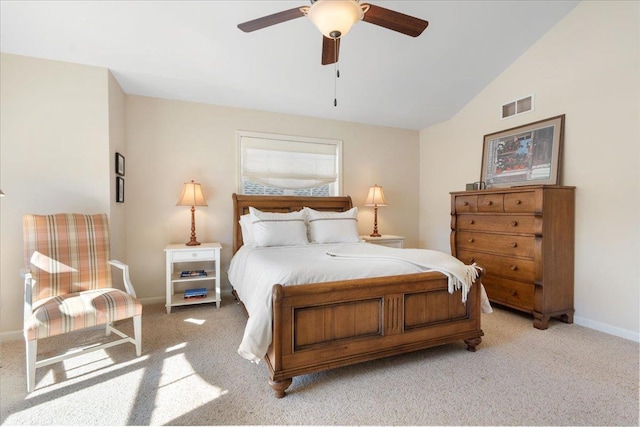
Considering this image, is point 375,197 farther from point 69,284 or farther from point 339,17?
point 69,284

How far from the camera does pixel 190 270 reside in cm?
369

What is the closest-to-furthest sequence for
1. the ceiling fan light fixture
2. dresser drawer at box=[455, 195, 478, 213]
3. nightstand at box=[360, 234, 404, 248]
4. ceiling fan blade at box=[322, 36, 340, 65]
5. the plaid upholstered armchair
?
1. the ceiling fan light fixture
2. the plaid upholstered armchair
3. ceiling fan blade at box=[322, 36, 340, 65]
4. dresser drawer at box=[455, 195, 478, 213]
5. nightstand at box=[360, 234, 404, 248]

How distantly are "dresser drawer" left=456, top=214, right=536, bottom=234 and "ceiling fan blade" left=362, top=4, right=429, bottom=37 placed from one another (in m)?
2.12

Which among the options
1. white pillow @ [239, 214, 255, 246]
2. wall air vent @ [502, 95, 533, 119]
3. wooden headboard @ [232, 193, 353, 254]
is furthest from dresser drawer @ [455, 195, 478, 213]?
white pillow @ [239, 214, 255, 246]

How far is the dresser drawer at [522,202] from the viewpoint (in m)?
2.87

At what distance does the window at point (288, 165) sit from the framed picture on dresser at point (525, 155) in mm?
1999

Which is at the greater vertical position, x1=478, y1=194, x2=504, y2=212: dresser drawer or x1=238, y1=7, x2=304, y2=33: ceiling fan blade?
x1=238, y1=7, x2=304, y2=33: ceiling fan blade

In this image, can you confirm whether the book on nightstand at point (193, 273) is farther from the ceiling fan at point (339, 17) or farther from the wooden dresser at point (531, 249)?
the wooden dresser at point (531, 249)

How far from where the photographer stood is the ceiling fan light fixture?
5.18 feet

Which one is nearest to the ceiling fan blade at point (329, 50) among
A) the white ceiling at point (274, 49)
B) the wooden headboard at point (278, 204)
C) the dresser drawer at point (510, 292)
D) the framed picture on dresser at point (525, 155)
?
the white ceiling at point (274, 49)

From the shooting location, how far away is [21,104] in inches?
104

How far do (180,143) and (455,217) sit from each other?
11.7 ft

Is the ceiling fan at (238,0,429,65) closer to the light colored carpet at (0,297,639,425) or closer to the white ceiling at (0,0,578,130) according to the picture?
the white ceiling at (0,0,578,130)

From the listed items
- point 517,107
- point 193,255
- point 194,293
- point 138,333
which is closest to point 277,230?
point 193,255
